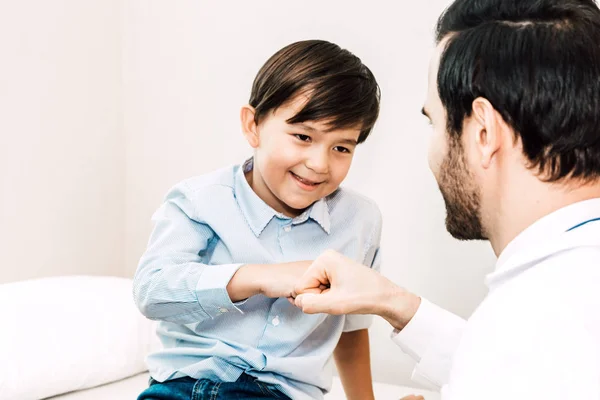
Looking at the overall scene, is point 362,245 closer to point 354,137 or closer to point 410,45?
point 354,137

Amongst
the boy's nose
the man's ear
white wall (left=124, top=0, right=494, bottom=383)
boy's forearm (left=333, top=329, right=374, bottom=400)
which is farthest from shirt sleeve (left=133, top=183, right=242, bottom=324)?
white wall (left=124, top=0, right=494, bottom=383)

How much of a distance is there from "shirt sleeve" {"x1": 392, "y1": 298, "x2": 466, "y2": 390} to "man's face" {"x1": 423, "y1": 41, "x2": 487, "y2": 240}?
247mm

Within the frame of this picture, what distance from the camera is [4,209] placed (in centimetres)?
214

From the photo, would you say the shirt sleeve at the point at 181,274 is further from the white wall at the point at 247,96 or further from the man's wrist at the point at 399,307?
the white wall at the point at 247,96

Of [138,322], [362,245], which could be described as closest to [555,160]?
[362,245]

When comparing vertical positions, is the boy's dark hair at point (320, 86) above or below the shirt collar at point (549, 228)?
above

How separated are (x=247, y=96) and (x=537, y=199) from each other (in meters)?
1.49

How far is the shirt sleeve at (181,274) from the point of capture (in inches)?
48.7

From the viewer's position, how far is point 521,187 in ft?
3.11

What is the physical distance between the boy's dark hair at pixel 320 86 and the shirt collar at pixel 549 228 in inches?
19.8

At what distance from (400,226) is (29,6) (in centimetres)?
131

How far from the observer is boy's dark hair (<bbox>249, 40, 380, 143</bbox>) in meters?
1.31

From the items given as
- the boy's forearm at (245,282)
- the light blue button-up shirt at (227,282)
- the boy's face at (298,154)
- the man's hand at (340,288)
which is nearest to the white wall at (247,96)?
the light blue button-up shirt at (227,282)

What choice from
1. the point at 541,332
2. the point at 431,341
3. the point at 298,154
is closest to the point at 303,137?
the point at 298,154
